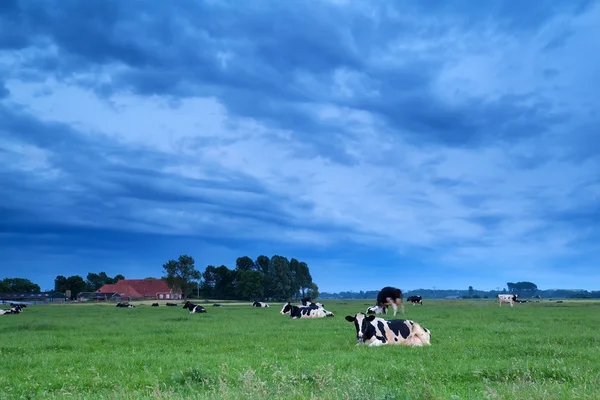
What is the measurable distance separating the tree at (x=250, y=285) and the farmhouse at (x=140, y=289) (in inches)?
884

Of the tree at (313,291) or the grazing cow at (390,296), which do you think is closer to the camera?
the grazing cow at (390,296)

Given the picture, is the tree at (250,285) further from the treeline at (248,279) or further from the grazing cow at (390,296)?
the grazing cow at (390,296)

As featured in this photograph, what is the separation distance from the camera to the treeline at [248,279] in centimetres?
11825

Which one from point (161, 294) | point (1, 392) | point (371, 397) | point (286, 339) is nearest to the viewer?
point (371, 397)

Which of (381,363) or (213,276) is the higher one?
(213,276)

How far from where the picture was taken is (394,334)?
63.0 ft

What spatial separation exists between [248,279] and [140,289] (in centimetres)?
3806

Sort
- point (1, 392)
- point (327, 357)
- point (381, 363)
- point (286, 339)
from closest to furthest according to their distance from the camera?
point (1, 392) → point (381, 363) → point (327, 357) → point (286, 339)

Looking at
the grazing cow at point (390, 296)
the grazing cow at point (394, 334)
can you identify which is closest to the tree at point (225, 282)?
the grazing cow at point (390, 296)

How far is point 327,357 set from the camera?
1516 centimetres

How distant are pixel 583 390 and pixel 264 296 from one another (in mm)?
137738

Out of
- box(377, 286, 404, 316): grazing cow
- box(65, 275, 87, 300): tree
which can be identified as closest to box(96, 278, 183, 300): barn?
box(65, 275, 87, 300): tree

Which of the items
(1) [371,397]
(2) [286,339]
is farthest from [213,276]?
(1) [371,397]

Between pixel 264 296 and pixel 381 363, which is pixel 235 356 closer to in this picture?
pixel 381 363
